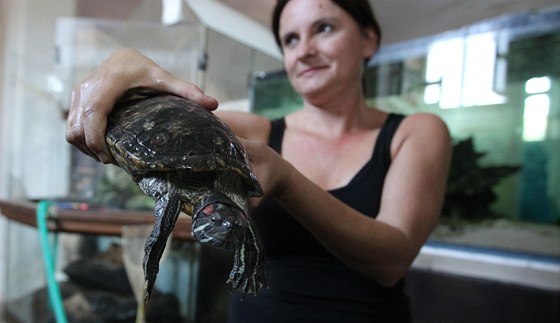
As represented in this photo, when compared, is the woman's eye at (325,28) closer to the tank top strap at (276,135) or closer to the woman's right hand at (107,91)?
the tank top strap at (276,135)

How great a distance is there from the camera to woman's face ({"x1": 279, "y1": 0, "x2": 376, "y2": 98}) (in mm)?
743

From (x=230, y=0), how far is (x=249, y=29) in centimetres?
25

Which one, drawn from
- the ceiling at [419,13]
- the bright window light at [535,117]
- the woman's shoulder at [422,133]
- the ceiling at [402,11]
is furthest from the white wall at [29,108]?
the bright window light at [535,117]

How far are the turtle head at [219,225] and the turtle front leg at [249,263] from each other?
14 millimetres

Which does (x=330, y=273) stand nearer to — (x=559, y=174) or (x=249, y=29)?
(x=559, y=174)

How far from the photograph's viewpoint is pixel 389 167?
0.72 meters

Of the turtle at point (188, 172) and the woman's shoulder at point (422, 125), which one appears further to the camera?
the woman's shoulder at point (422, 125)

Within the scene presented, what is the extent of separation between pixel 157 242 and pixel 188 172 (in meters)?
0.09

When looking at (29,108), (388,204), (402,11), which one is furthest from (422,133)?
(29,108)

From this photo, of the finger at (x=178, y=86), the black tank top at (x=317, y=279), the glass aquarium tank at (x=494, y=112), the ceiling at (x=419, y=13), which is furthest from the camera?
the ceiling at (x=419, y=13)

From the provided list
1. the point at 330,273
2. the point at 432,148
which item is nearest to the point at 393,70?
the point at 432,148

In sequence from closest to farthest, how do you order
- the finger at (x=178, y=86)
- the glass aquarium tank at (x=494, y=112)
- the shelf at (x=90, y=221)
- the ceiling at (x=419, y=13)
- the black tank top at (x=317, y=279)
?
the finger at (x=178, y=86)
the black tank top at (x=317, y=279)
the shelf at (x=90, y=221)
the glass aquarium tank at (x=494, y=112)
the ceiling at (x=419, y=13)

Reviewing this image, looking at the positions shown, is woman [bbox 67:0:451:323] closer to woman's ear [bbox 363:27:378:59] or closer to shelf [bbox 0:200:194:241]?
woman's ear [bbox 363:27:378:59]

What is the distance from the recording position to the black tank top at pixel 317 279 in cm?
66
